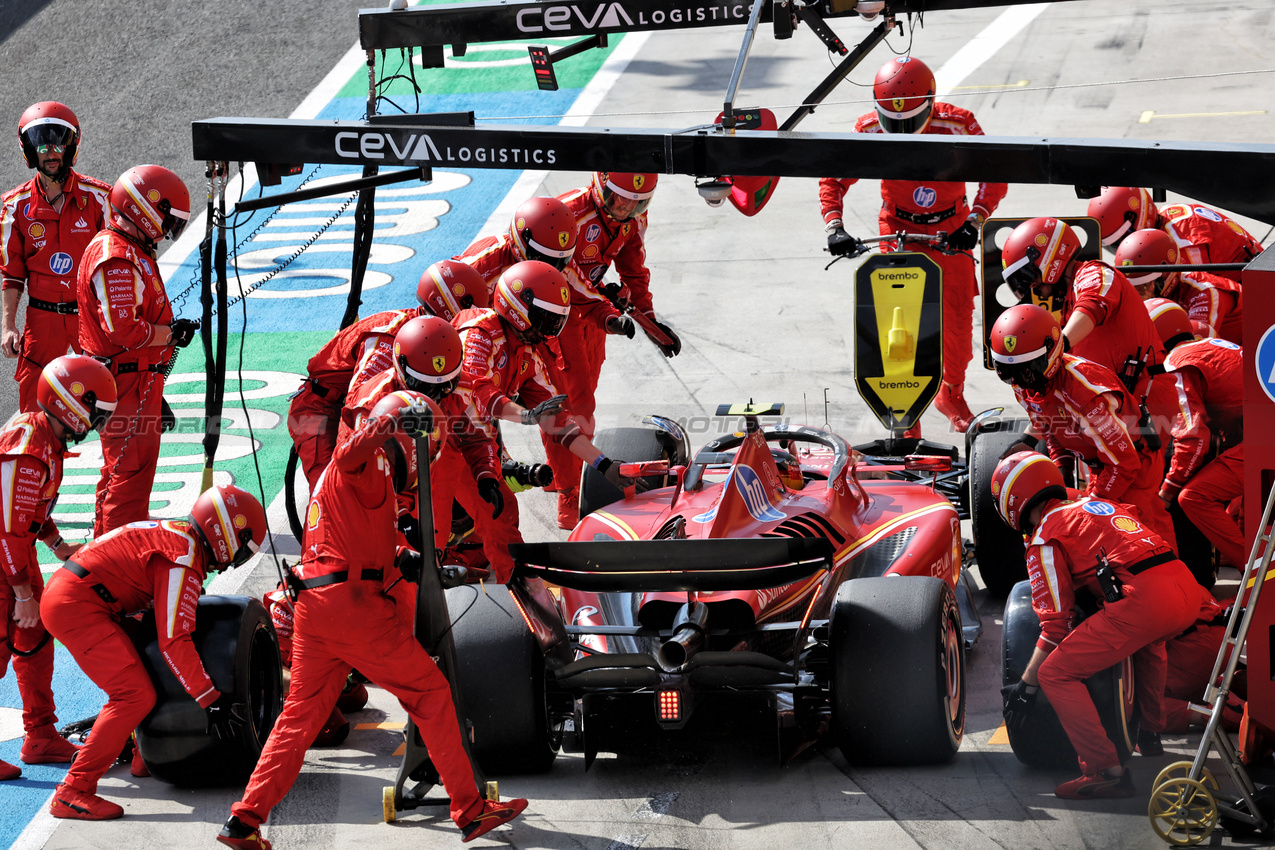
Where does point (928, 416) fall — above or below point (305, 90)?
below

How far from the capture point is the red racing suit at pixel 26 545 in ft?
22.6

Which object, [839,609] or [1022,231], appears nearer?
[839,609]

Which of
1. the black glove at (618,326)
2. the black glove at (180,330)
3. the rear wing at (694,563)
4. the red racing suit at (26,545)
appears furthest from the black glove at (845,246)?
the red racing suit at (26,545)

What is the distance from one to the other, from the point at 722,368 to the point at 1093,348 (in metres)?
4.48

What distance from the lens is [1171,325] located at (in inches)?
323

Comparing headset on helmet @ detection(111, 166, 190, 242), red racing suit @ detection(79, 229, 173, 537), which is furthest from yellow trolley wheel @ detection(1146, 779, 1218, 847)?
headset on helmet @ detection(111, 166, 190, 242)

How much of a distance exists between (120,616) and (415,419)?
72.2 inches

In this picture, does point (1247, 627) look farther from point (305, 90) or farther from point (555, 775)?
point (305, 90)

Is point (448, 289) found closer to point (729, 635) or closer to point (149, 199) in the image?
point (149, 199)

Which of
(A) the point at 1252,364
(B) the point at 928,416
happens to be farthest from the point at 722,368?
(A) the point at 1252,364

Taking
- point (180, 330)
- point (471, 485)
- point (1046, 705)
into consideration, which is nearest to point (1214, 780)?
point (1046, 705)

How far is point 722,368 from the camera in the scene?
472 inches

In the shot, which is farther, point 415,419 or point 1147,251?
point 1147,251

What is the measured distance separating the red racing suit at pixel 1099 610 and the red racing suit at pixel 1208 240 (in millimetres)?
3154
